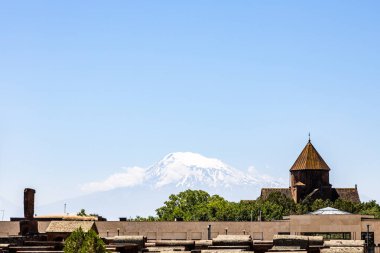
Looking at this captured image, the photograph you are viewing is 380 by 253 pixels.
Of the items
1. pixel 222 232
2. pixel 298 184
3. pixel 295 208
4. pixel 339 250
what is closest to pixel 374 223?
pixel 222 232

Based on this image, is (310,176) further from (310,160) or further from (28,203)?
(28,203)

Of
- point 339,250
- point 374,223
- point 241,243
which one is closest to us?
point 339,250

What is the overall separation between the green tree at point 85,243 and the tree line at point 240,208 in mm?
105322

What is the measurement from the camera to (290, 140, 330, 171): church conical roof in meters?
189

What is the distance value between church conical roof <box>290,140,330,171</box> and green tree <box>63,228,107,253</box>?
150 m

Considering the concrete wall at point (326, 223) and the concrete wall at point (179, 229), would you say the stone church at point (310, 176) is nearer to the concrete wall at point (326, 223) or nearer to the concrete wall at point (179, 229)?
the concrete wall at point (179, 229)

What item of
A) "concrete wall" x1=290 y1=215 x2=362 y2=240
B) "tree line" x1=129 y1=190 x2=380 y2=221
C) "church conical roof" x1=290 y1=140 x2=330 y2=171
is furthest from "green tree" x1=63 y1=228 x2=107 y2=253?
"church conical roof" x1=290 y1=140 x2=330 y2=171

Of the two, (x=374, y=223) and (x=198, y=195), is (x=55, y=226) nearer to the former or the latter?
(x=374, y=223)

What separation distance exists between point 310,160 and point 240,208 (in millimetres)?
33950

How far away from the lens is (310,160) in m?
190

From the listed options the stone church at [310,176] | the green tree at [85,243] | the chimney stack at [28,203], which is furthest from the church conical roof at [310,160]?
the green tree at [85,243]

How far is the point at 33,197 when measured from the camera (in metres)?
75.9

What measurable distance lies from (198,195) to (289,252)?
460ft

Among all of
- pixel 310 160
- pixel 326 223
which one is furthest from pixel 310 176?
pixel 326 223
